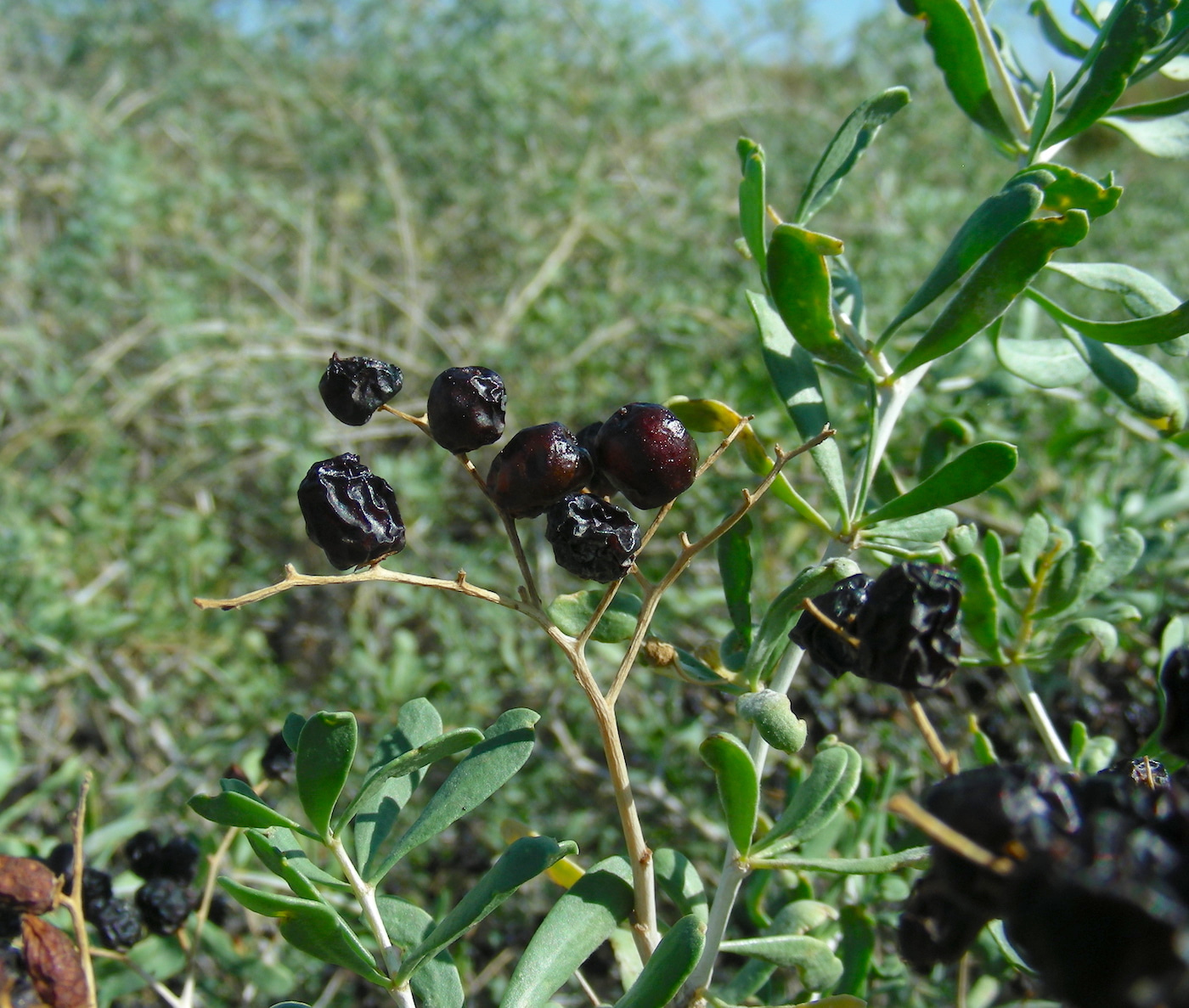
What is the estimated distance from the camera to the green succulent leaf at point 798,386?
100 centimetres

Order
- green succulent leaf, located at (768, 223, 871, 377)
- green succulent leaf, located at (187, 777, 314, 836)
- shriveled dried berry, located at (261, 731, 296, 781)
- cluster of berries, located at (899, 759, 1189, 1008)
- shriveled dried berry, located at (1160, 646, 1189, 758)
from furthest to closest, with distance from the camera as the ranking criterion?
shriveled dried berry, located at (261, 731, 296, 781) → green succulent leaf, located at (768, 223, 871, 377) → green succulent leaf, located at (187, 777, 314, 836) → shriveled dried berry, located at (1160, 646, 1189, 758) → cluster of berries, located at (899, 759, 1189, 1008)

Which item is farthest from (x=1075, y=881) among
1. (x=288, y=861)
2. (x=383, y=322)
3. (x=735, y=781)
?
(x=383, y=322)

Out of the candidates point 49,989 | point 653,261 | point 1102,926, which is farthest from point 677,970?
point 653,261

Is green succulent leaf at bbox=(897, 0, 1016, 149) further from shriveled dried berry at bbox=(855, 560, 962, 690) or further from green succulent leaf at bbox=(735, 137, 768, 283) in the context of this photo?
shriveled dried berry at bbox=(855, 560, 962, 690)

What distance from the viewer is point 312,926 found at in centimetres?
82

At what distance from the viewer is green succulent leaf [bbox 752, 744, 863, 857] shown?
0.90 metres

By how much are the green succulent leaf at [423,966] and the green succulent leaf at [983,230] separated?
2.55 ft

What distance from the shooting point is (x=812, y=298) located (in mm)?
936

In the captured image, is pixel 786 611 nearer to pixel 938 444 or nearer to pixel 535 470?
pixel 535 470

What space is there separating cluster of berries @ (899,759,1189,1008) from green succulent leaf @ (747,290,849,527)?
0.48 m

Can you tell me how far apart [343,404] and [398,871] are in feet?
6.11

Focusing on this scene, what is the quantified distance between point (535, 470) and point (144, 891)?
90cm

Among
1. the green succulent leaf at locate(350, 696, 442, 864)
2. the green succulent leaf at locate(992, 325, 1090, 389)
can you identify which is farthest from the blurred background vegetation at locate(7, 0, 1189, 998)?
the green succulent leaf at locate(350, 696, 442, 864)

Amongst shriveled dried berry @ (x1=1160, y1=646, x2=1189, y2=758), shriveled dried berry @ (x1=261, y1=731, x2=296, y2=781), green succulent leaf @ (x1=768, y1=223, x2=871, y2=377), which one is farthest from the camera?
shriveled dried berry @ (x1=261, y1=731, x2=296, y2=781)
